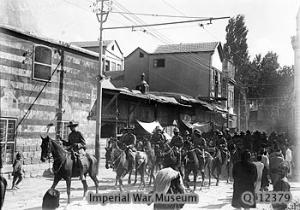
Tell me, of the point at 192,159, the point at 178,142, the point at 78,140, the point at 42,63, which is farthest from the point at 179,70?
the point at 78,140

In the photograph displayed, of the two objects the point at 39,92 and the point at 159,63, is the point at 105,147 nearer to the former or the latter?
the point at 39,92

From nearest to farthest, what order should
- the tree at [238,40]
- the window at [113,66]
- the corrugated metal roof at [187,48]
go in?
1. the corrugated metal roof at [187,48]
2. the window at [113,66]
3. the tree at [238,40]

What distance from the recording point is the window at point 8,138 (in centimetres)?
1452

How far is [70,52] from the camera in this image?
Answer: 18.2 m

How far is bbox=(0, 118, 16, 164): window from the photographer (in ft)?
47.6

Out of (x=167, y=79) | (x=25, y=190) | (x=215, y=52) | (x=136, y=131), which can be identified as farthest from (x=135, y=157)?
(x=215, y=52)

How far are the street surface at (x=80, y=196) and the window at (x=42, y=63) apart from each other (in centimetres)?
475

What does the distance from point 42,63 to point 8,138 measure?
12.7ft

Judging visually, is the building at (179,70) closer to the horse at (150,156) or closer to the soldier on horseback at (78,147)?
the horse at (150,156)

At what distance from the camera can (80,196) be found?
12109 millimetres

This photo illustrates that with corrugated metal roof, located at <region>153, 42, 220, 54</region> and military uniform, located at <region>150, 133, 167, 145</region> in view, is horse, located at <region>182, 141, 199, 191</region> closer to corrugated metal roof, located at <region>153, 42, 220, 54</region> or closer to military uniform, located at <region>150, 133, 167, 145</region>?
military uniform, located at <region>150, 133, 167, 145</region>

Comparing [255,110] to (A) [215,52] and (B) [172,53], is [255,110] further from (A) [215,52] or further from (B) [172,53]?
(B) [172,53]

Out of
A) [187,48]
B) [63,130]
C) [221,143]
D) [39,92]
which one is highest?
[187,48]

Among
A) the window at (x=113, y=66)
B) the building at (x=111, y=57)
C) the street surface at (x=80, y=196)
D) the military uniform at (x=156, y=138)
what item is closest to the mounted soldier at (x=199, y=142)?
the street surface at (x=80, y=196)
